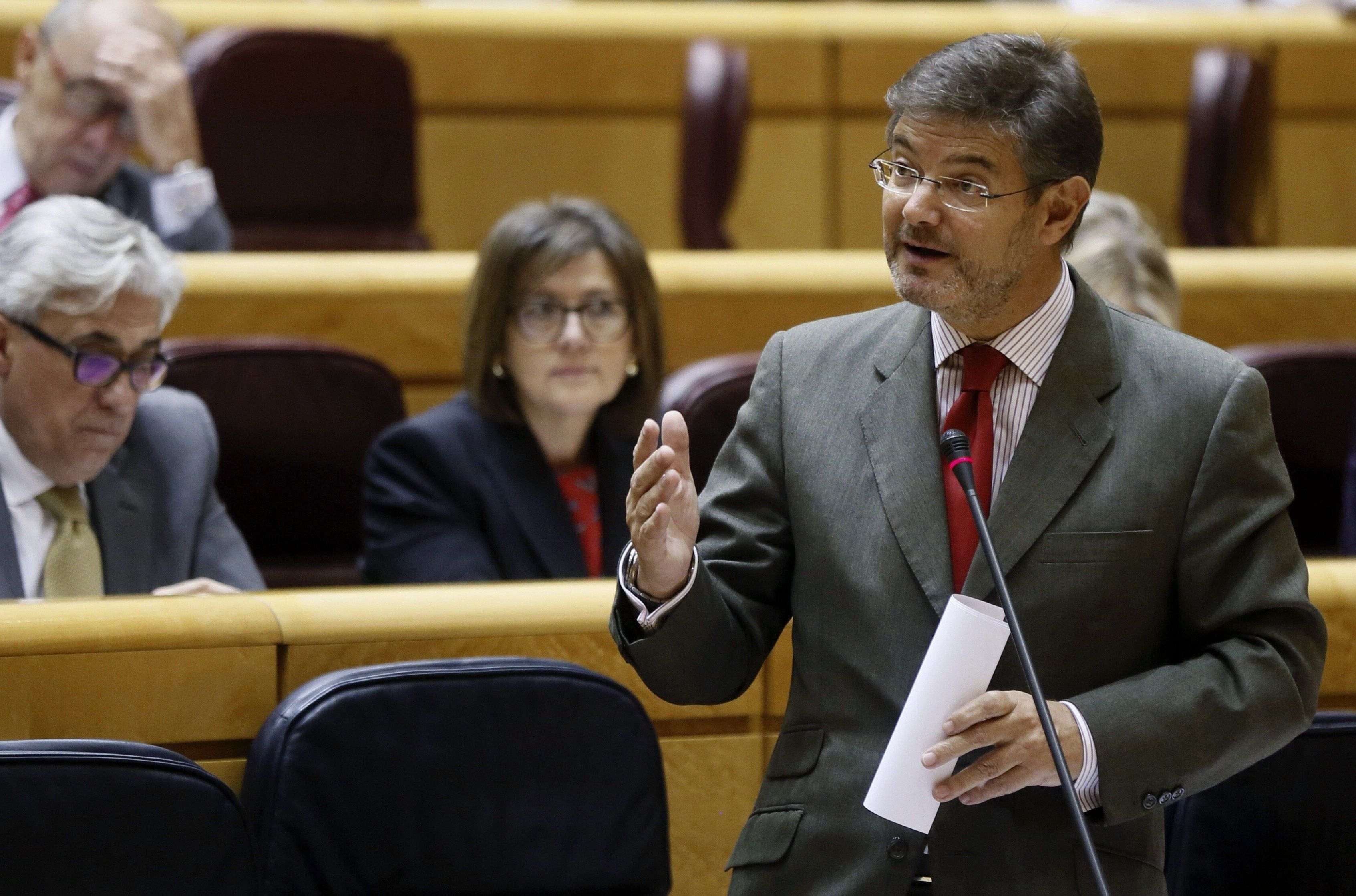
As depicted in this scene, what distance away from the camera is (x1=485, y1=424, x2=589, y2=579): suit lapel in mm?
1251

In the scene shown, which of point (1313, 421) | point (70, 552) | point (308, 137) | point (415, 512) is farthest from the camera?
point (308, 137)

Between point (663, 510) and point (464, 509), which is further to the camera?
point (464, 509)

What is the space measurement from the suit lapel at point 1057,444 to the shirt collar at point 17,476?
0.68 meters

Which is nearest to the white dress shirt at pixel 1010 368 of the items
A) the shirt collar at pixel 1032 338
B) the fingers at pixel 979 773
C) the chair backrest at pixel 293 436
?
the shirt collar at pixel 1032 338

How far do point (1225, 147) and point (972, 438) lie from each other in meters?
1.48

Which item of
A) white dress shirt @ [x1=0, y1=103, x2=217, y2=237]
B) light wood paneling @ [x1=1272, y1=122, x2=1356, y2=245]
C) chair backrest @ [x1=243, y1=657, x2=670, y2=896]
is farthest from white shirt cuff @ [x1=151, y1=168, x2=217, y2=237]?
light wood paneling @ [x1=1272, y1=122, x2=1356, y2=245]

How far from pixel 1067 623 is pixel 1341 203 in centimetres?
168

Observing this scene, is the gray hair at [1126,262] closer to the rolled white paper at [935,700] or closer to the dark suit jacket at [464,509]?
the dark suit jacket at [464,509]

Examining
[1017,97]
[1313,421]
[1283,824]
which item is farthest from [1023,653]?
[1313,421]

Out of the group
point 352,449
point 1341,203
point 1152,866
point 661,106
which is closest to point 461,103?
point 661,106

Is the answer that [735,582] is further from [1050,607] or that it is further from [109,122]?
[109,122]

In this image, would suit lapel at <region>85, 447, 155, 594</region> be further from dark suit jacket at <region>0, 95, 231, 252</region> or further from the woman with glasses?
dark suit jacket at <region>0, 95, 231, 252</region>

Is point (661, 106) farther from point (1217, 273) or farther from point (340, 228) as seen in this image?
point (1217, 273)

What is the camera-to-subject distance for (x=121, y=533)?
1115 mm
